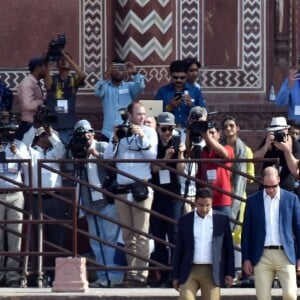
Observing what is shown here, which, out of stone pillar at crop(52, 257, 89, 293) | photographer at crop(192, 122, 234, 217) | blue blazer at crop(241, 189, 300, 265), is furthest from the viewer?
photographer at crop(192, 122, 234, 217)

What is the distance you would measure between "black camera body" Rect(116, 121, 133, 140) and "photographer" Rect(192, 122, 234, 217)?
2.79ft

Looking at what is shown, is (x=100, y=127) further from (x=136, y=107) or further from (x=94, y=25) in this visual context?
(x=136, y=107)

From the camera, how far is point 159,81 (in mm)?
32500

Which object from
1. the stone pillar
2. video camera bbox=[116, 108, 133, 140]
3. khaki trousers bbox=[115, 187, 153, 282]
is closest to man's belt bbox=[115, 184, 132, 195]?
khaki trousers bbox=[115, 187, 153, 282]

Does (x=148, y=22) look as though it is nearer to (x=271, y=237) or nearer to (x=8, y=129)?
(x=8, y=129)

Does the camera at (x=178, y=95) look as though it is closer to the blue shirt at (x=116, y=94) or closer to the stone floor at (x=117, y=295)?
the blue shirt at (x=116, y=94)

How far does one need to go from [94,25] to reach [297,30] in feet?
10.2

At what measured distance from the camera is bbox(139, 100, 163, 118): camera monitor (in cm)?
3009

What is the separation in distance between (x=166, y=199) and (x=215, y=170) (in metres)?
0.76

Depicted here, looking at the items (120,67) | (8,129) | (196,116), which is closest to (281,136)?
(196,116)

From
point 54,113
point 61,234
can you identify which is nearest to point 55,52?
point 54,113

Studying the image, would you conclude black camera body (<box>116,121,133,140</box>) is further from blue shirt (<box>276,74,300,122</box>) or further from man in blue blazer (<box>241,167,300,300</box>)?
blue shirt (<box>276,74,300,122</box>)

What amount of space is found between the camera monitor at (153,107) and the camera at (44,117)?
132cm

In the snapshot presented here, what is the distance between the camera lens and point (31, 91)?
102 ft
